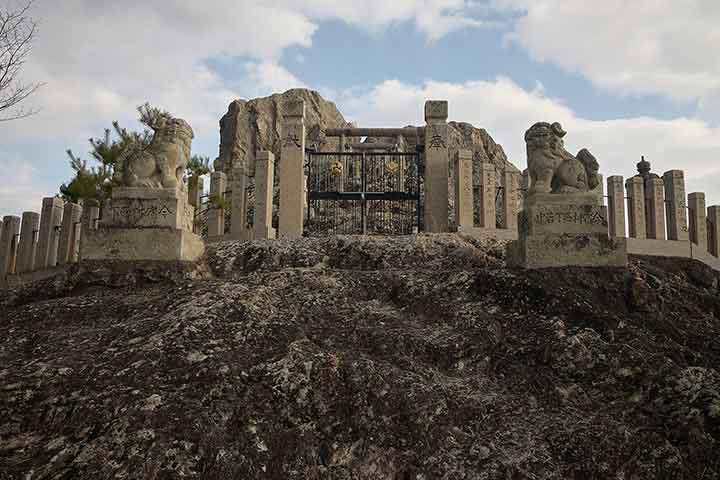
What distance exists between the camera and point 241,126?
84.8 feet

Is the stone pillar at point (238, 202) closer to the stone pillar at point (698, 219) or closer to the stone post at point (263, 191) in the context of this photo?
the stone post at point (263, 191)

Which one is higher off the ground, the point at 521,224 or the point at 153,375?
the point at 521,224

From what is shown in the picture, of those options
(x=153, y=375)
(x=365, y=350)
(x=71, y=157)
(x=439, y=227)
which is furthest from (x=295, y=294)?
(x=71, y=157)

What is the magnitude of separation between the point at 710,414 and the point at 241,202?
9677 millimetres

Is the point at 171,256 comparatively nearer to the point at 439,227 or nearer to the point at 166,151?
the point at 166,151

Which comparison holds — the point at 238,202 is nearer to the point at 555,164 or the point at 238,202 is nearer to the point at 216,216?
the point at 216,216

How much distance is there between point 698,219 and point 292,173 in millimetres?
9180

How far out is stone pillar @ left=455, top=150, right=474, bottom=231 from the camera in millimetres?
10969

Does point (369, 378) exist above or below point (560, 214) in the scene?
below

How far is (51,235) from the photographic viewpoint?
11.9 m

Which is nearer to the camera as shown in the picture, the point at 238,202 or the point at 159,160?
the point at 159,160

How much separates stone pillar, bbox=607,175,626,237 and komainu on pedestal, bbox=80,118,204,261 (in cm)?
928

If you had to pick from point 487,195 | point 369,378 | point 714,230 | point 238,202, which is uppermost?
point 487,195

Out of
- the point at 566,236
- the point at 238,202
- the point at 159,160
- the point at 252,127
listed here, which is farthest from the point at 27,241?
the point at 252,127
